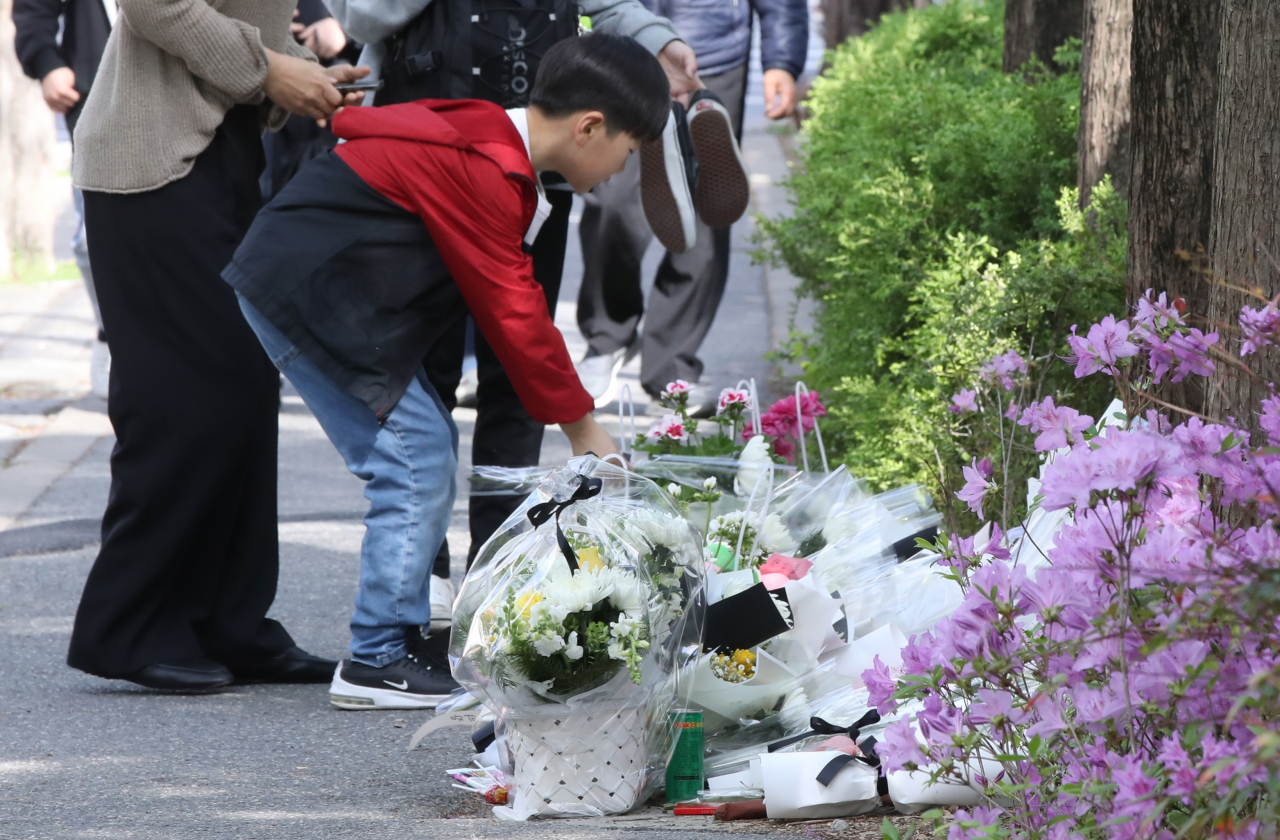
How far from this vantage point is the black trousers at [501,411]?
390 centimetres

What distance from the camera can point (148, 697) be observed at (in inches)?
137

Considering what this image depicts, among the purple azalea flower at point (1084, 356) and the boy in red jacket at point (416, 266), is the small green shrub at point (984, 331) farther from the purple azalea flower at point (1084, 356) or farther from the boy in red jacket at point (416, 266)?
the purple azalea flower at point (1084, 356)

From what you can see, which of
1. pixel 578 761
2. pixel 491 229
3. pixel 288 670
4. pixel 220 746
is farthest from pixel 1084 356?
pixel 288 670

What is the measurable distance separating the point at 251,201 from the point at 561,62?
87 cm

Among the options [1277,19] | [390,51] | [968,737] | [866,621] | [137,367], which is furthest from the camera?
[390,51]

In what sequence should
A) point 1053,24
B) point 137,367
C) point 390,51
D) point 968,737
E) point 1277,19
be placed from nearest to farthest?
1. point 968,737
2. point 1277,19
3. point 137,367
4. point 390,51
5. point 1053,24

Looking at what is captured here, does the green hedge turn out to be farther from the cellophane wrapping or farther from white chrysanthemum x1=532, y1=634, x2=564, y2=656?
white chrysanthemum x1=532, y1=634, x2=564, y2=656

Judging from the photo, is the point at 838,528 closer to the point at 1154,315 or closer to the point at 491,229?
the point at 491,229

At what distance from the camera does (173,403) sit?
335cm

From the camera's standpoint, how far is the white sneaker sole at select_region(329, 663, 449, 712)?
131 inches

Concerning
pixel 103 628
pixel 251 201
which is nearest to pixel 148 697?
pixel 103 628

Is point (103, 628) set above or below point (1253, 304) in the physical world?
below

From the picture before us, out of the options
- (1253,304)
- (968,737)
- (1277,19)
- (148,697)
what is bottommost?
(148,697)

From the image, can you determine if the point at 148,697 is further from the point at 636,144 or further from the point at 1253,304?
the point at 1253,304
